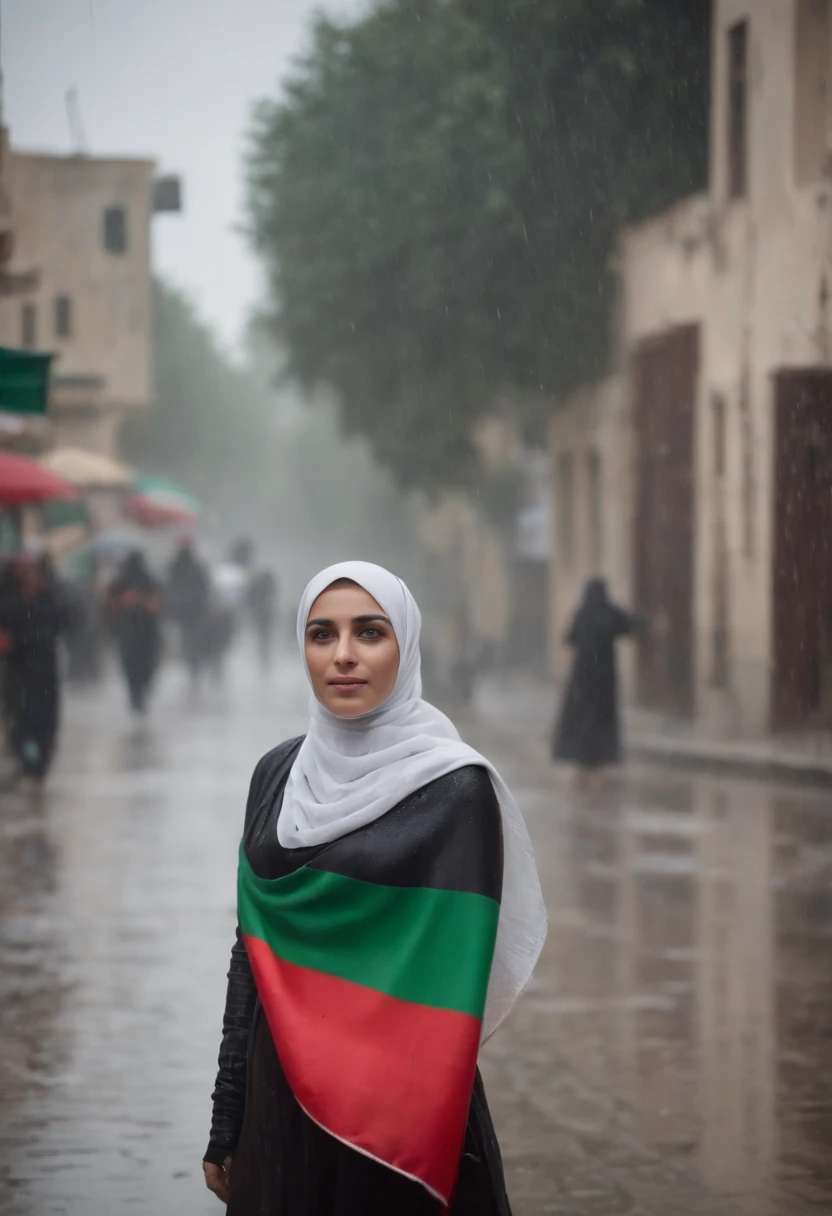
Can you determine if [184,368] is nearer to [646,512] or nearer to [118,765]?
[646,512]

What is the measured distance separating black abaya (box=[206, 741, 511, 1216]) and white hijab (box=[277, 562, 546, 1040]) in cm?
4

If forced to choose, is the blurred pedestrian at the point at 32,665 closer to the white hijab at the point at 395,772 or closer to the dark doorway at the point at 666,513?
the dark doorway at the point at 666,513

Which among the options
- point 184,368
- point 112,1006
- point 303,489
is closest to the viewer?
point 112,1006

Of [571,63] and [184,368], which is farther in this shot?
[184,368]

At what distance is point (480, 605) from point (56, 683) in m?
31.3

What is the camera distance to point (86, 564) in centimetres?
4253

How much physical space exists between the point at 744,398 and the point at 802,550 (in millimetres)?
2011

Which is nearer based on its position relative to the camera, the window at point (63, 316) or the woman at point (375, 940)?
the woman at point (375, 940)

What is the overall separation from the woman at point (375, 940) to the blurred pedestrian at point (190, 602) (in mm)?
28632

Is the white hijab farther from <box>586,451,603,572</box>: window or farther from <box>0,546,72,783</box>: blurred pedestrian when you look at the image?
<box>586,451,603,572</box>: window

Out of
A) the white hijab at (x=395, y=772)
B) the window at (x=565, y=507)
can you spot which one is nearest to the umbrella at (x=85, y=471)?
the window at (x=565, y=507)

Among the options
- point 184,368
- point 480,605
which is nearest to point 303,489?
point 184,368

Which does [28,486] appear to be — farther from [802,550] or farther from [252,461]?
[252,461]

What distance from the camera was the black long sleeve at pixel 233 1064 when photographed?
11.8ft
